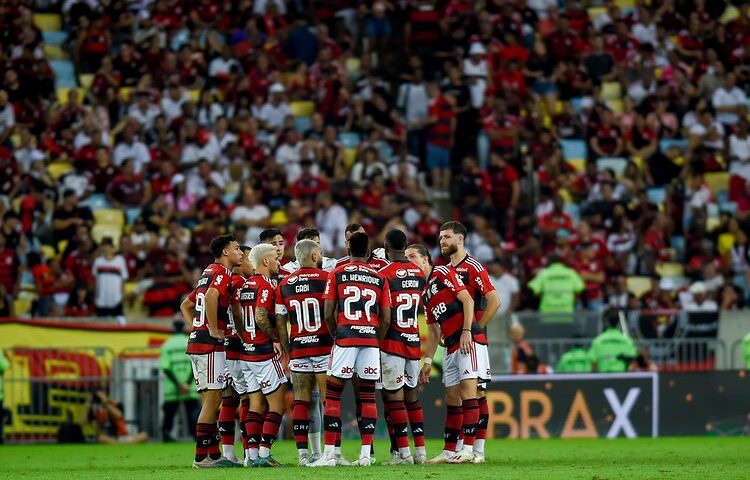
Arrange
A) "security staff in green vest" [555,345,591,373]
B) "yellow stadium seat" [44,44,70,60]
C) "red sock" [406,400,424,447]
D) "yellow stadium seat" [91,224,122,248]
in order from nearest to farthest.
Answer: "red sock" [406,400,424,447] → "security staff in green vest" [555,345,591,373] → "yellow stadium seat" [91,224,122,248] → "yellow stadium seat" [44,44,70,60]

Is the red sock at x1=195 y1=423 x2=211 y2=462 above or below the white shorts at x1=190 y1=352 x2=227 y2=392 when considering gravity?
below

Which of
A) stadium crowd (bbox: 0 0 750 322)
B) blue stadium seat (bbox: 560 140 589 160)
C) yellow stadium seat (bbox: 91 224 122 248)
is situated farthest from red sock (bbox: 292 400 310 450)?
blue stadium seat (bbox: 560 140 589 160)

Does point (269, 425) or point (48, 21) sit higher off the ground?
point (48, 21)

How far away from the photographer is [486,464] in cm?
1652

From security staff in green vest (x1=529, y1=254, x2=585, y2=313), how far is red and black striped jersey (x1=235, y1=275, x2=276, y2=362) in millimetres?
10816

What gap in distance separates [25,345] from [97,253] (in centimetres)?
281

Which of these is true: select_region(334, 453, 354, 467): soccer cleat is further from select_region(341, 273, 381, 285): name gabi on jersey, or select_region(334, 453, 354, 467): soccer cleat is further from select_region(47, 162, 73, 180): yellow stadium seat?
select_region(47, 162, 73, 180): yellow stadium seat

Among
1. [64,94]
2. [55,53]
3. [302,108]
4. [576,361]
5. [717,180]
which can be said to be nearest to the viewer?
[576,361]

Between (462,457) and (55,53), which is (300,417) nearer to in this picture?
(462,457)

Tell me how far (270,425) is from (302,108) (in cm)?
1681

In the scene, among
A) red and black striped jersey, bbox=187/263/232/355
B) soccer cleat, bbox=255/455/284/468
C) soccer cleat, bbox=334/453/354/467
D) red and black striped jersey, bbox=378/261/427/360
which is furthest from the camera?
red and black striped jersey, bbox=187/263/232/355

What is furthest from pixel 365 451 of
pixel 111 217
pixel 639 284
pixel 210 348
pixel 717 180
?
pixel 717 180

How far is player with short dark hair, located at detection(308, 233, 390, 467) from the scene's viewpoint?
16.0 metres

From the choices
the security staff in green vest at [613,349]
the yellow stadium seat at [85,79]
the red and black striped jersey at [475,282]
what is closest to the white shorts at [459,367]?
the red and black striped jersey at [475,282]
